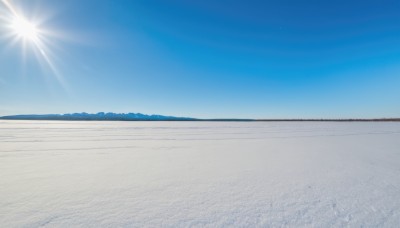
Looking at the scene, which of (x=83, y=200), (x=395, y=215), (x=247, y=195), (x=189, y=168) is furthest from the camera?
(x=189, y=168)

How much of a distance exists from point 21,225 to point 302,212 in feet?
9.14

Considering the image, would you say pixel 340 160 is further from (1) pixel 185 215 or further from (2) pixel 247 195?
(1) pixel 185 215

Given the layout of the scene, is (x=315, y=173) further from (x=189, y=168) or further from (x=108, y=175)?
(x=108, y=175)

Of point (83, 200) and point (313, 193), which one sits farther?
point (313, 193)

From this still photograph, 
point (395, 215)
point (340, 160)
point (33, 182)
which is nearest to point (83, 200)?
point (33, 182)

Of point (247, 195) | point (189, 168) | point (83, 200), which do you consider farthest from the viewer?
point (189, 168)

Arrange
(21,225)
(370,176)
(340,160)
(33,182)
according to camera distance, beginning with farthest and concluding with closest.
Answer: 1. (340,160)
2. (370,176)
3. (33,182)
4. (21,225)

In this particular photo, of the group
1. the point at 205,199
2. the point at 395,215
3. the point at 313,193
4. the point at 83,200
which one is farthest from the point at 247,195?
the point at 83,200

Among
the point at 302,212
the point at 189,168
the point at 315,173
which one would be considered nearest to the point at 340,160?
the point at 315,173

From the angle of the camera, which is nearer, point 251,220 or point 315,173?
point 251,220

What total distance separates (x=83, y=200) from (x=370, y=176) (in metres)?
4.41

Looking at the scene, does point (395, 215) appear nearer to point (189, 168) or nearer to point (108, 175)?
point (189, 168)

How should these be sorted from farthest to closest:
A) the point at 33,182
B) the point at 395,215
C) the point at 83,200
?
1. the point at 33,182
2. the point at 83,200
3. the point at 395,215

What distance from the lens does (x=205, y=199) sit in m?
2.24
